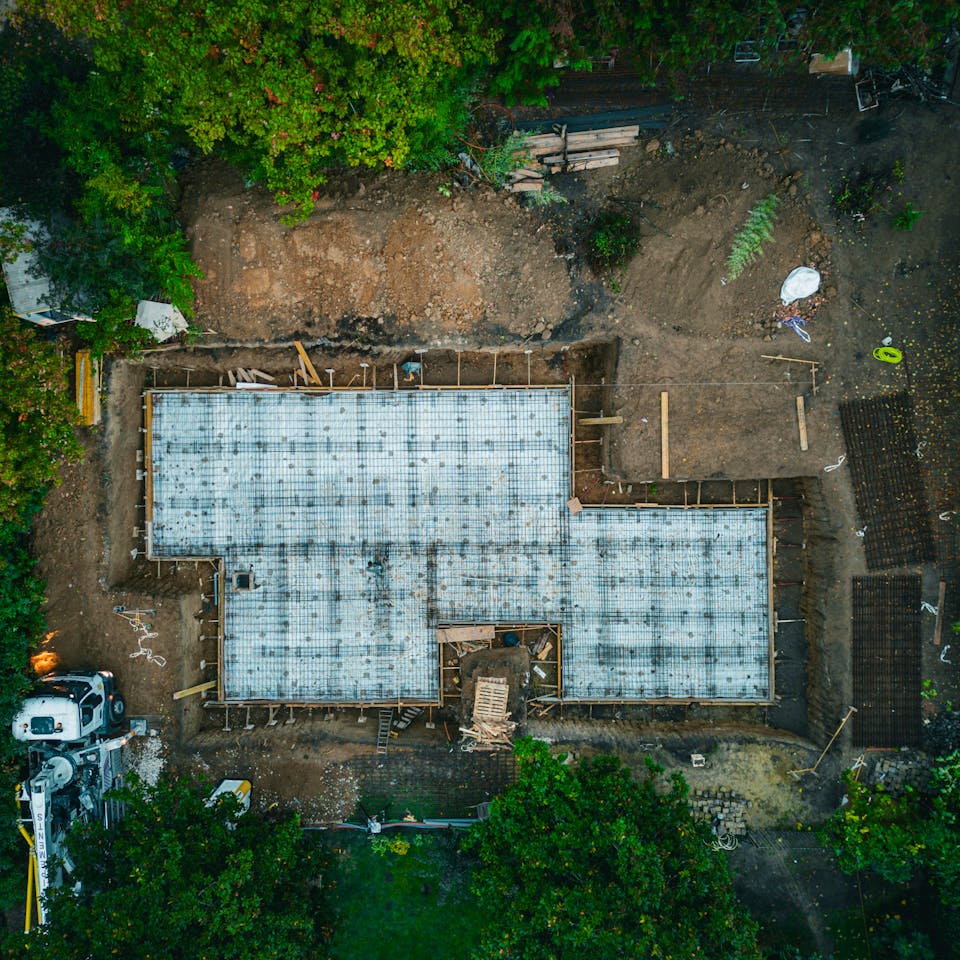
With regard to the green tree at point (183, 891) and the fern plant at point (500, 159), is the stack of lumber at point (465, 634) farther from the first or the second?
the fern plant at point (500, 159)

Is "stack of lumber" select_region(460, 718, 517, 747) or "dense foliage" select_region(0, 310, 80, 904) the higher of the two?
"dense foliage" select_region(0, 310, 80, 904)

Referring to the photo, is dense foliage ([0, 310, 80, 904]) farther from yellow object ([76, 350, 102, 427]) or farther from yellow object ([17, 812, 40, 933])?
yellow object ([76, 350, 102, 427])

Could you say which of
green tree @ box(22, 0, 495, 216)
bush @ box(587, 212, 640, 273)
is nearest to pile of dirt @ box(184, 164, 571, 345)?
bush @ box(587, 212, 640, 273)

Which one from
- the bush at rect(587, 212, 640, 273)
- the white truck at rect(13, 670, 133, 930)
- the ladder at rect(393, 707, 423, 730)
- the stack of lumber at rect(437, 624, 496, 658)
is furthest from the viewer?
the ladder at rect(393, 707, 423, 730)

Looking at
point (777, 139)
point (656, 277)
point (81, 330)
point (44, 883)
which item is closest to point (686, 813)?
point (656, 277)

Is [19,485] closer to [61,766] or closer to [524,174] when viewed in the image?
[61,766]

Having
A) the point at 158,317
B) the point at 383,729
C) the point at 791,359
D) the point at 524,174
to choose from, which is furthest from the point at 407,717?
the point at 524,174

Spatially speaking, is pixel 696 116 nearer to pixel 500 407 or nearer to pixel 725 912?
pixel 500 407
